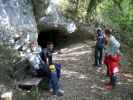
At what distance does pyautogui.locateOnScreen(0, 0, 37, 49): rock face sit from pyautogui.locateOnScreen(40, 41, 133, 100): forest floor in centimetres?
178

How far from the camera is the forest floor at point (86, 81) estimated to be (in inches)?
357

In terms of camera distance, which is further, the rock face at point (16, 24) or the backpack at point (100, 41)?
the backpack at point (100, 41)

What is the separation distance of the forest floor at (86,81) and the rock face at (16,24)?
1775 millimetres

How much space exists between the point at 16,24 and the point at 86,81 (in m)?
3.23

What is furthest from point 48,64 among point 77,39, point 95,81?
point 77,39

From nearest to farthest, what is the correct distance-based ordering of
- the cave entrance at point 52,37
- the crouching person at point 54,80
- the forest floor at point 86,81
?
the crouching person at point 54,80 → the forest floor at point 86,81 → the cave entrance at point 52,37

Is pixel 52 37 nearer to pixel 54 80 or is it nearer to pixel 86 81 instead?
pixel 86 81

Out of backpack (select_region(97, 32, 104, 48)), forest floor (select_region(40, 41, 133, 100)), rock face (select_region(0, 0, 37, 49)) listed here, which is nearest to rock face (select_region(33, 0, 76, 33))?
rock face (select_region(0, 0, 37, 49))

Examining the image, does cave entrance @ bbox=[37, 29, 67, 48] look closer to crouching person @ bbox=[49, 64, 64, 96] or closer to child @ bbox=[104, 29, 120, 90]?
child @ bbox=[104, 29, 120, 90]

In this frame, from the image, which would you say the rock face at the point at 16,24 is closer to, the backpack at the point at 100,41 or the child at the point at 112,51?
the backpack at the point at 100,41

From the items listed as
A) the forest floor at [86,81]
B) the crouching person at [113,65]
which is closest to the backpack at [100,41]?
the forest floor at [86,81]

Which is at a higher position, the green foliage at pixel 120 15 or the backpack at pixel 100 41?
the green foliage at pixel 120 15

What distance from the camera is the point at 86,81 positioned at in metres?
10.3

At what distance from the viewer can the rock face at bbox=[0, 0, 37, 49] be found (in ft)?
35.8
